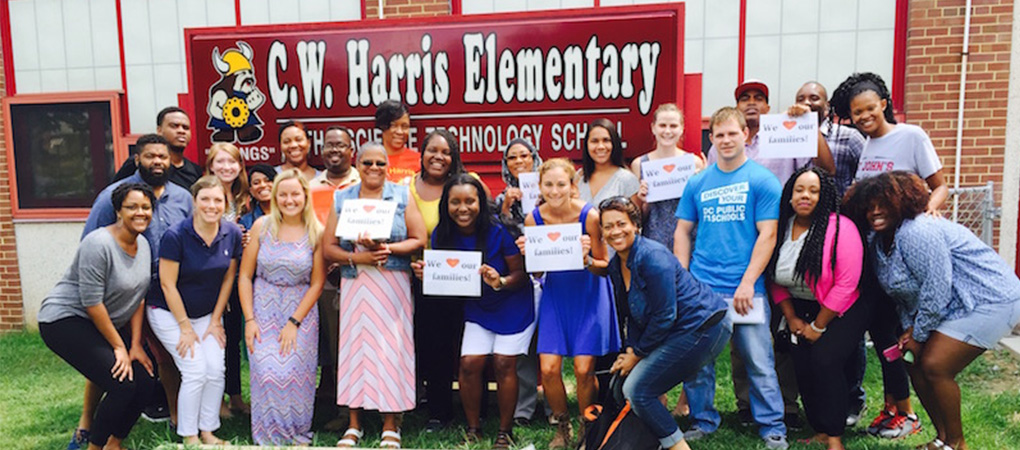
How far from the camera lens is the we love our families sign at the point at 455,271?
406 centimetres

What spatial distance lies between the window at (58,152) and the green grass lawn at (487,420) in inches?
96.0

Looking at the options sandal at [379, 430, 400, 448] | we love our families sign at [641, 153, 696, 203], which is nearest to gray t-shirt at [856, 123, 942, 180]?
we love our families sign at [641, 153, 696, 203]

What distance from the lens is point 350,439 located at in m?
4.26

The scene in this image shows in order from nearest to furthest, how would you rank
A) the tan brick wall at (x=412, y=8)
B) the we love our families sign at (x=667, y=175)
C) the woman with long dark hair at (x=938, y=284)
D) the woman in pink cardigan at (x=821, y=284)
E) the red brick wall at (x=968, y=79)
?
the woman with long dark hair at (x=938, y=284) < the woman in pink cardigan at (x=821, y=284) < the we love our families sign at (x=667, y=175) < the red brick wall at (x=968, y=79) < the tan brick wall at (x=412, y=8)

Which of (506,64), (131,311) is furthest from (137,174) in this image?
(506,64)

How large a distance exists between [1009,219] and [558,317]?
5141 mm

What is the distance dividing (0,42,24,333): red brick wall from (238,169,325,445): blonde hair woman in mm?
→ 5809

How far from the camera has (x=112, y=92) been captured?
7.82 m

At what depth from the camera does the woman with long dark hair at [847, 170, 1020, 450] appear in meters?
3.64

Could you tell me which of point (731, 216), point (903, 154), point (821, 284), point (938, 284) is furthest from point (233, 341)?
point (903, 154)

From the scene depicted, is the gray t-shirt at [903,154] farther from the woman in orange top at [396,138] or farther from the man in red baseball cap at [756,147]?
the woman in orange top at [396,138]

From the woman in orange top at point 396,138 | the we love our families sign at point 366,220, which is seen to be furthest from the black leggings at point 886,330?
the woman in orange top at point 396,138

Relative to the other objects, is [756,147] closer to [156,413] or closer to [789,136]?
[789,136]

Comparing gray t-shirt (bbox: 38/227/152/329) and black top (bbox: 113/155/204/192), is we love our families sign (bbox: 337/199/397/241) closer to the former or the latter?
gray t-shirt (bbox: 38/227/152/329)
